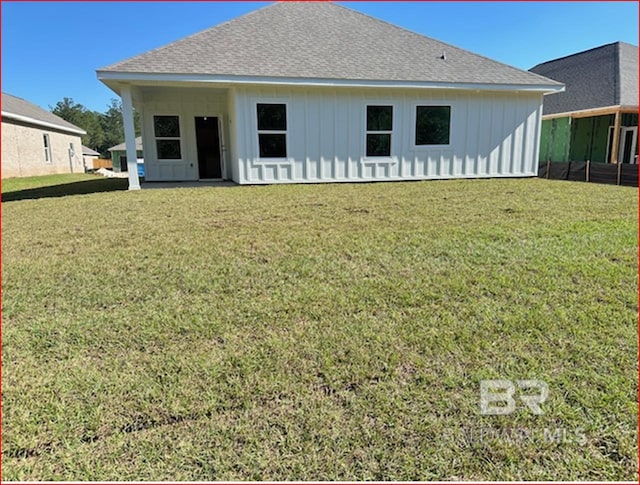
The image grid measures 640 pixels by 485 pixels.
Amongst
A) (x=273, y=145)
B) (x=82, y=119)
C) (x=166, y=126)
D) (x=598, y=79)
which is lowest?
(x=273, y=145)

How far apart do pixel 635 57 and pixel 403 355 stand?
23.5m

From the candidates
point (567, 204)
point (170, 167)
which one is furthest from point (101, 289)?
point (170, 167)

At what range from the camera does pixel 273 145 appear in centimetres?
1202

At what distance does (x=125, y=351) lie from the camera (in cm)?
278

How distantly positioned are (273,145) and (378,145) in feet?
A: 10.3

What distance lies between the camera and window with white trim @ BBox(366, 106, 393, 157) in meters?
12.5

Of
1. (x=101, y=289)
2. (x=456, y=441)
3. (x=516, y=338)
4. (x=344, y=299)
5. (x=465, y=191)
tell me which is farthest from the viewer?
(x=465, y=191)

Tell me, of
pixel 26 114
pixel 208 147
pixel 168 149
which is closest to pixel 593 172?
pixel 208 147

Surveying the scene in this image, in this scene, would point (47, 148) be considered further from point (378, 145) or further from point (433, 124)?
point (433, 124)

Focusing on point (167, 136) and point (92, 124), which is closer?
point (167, 136)

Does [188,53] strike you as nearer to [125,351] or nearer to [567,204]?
[567,204]

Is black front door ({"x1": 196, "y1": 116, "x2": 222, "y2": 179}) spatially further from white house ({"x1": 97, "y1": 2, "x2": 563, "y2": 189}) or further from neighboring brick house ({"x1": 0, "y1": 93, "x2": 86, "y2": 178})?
neighboring brick house ({"x1": 0, "y1": 93, "x2": 86, "y2": 178})

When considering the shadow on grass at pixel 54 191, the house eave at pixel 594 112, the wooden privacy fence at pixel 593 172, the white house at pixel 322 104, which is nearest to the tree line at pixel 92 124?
the shadow on grass at pixel 54 191

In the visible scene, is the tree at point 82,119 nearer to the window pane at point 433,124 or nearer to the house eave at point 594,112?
the house eave at point 594,112
